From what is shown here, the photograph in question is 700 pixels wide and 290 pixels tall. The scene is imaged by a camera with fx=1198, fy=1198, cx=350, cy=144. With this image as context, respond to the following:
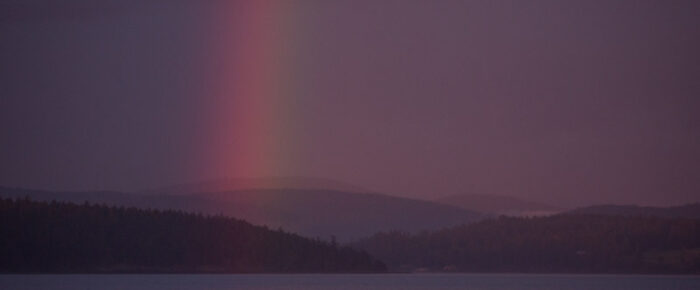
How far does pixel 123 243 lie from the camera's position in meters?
177

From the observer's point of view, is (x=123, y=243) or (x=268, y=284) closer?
(x=268, y=284)

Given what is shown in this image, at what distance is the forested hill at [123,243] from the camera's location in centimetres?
16975

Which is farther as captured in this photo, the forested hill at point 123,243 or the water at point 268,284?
the forested hill at point 123,243

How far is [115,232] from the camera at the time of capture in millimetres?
178750

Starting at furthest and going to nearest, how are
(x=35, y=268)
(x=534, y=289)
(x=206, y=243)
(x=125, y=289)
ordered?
1. (x=206, y=243)
2. (x=35, y=268)
3. (x=534, y=289)
4. (x=125, y=289)

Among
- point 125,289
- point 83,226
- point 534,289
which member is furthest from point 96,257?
point 534,289

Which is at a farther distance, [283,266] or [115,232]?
[283,266]

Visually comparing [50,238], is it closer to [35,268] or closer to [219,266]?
[35,268]

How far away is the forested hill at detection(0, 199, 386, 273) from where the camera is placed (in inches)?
6683

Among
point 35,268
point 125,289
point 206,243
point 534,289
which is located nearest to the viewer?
point 125,289

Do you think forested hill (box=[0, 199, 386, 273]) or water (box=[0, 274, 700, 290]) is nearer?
water (box=[0, 274, 700, 290])

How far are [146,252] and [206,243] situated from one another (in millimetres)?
12744

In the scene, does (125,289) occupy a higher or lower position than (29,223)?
lower

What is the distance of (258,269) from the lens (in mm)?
192000
